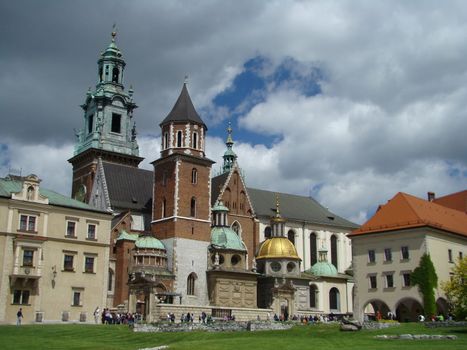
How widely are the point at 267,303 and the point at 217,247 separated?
8596 mm

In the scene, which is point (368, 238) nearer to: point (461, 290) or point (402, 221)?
point (402, 221)

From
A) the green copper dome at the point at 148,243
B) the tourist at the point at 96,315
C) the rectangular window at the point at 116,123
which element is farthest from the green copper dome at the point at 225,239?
the rectangular window at the point at 116,123

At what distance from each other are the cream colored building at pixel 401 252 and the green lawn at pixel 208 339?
48.2 feet

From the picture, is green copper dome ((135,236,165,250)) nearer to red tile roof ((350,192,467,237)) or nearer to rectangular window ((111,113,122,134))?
red tile roof ((350,192,467,237))

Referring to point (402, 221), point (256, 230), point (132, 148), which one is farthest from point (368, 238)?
point (132, 148)

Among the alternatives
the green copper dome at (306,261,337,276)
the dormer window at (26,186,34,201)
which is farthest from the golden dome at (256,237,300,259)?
the dormer window at (26,186,34,201)

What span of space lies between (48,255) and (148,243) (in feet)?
43.5

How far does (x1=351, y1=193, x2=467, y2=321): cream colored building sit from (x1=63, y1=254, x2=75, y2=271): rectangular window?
24575mm

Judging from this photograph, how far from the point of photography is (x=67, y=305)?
49344 millimetres

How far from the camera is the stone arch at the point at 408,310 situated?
5391 centimetres

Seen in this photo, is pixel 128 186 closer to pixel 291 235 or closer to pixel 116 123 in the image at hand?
pixel 116 123

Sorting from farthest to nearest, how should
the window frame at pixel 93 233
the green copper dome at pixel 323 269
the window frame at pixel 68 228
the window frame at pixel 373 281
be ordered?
1. the green copper dome at pixel 323 269
2. the window frame at pixel 373 281
3. the window frame at pixel 93 233
4. the window frame at pixel 68 228

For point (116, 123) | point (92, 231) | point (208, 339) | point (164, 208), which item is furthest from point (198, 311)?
point (116, 123)

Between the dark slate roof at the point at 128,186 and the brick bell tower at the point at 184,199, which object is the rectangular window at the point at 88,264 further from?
the dark slate roof at the point at 128,186
